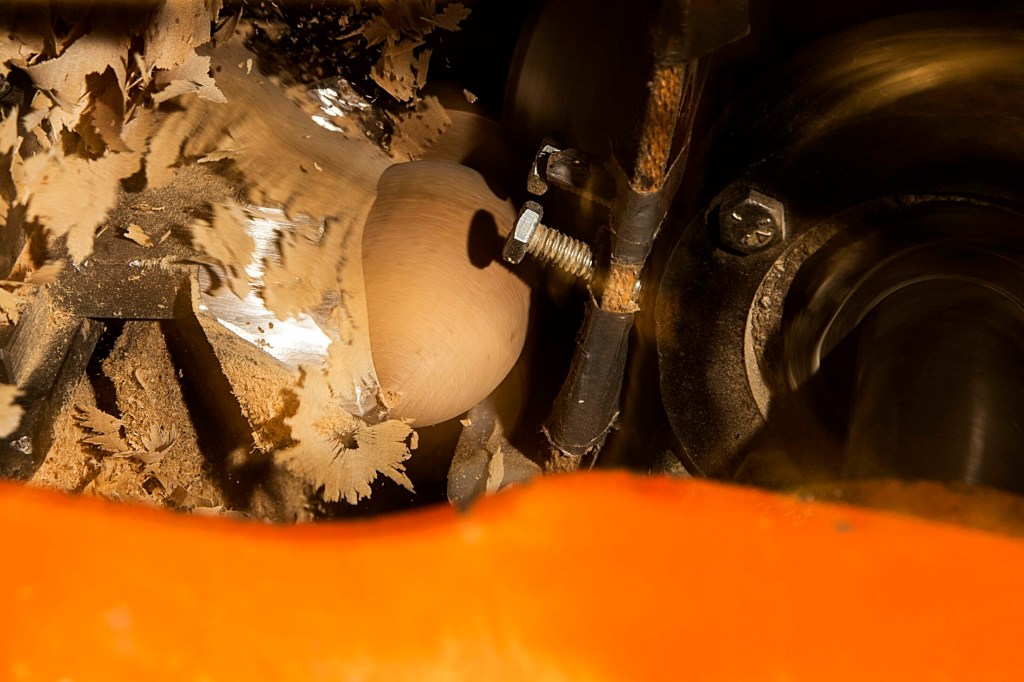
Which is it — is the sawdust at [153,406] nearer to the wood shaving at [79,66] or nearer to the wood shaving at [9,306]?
the wood shaving at [9,306]

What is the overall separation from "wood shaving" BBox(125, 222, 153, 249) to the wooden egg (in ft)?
0.64

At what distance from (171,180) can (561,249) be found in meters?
0.37

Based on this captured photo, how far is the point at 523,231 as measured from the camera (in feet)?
2.31

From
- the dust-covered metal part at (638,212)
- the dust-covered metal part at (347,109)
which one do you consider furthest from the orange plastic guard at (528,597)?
the dust-covered metal part at (347,109)

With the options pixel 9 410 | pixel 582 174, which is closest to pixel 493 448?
pixel 582 174

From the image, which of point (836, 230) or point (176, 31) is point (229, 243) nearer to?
point (176, 31)

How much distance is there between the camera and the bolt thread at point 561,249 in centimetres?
71

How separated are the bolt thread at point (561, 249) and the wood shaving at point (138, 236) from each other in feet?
1.13

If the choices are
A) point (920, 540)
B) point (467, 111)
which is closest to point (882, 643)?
point (920, 540)

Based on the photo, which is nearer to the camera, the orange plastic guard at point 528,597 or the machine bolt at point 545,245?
the orange plastic guard at point 528,597

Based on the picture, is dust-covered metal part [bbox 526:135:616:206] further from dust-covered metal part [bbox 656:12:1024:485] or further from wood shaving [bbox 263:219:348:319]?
wood shaving [bbox 263:219:348:319]

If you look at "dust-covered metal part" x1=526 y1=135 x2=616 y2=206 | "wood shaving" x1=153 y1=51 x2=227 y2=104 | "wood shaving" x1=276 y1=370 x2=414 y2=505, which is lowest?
"wood shaving" x1=276 y1=370 x2=414 y2=505

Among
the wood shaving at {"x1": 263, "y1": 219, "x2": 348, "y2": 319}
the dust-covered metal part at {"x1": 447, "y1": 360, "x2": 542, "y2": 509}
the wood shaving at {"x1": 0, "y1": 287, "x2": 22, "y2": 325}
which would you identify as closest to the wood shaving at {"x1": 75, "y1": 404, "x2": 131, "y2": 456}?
the wood shaving at {"x1": 0, "y1": 287, "x2": 22, "y2": 325}

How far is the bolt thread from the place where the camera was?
71 cm
